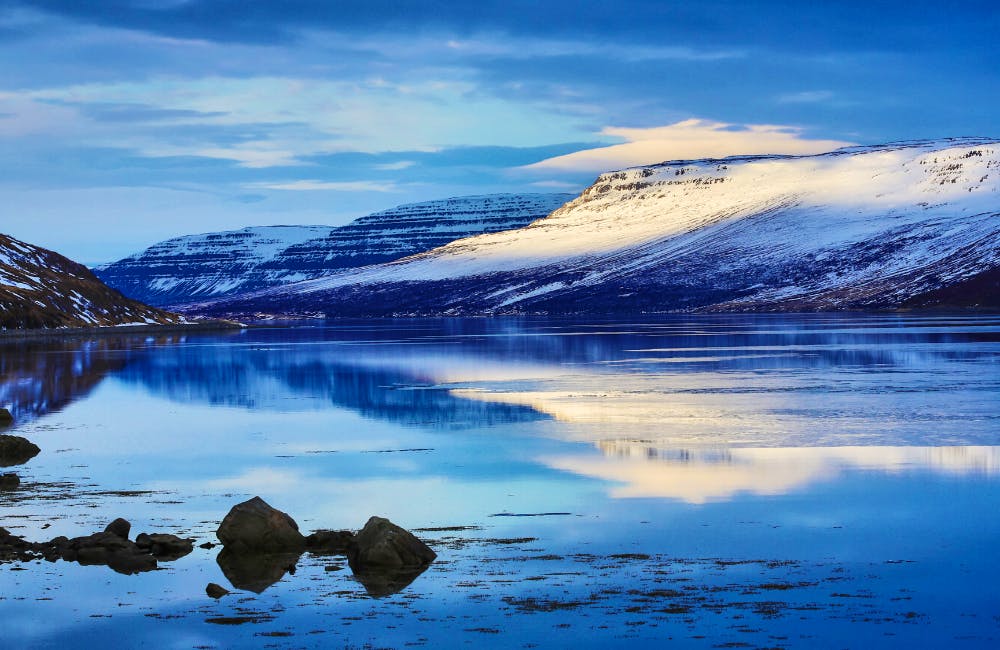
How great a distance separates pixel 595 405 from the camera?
38.5m

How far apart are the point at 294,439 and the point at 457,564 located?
15659mm

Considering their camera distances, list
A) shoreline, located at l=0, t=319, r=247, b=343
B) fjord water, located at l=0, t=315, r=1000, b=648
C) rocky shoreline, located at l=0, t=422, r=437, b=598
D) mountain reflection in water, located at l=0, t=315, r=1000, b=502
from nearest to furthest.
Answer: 1. fjord water, located at l=0, t=315, r=1000, b=648
2. rocky shoreline, located at l=0, t=422, r=437, b=598
3. mountain reflection in water, located at l=0, t=315, r=1000, b=502
4. shoreline, located at l=0, t=319, r=247, b=343

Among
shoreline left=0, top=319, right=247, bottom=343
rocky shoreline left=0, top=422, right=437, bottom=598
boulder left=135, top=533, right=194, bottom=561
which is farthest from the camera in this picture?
shoreline left=0, top=319, right=247, bottom=343

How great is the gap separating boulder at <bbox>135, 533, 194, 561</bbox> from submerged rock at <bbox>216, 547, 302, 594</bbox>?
0.54m

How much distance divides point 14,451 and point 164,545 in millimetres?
11303

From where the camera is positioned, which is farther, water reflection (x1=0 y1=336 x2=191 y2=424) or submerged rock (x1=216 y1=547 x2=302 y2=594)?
water reflection (x1=0 y1=336 x2=191 y2=424)

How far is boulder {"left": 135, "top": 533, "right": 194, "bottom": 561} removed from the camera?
1762 cm

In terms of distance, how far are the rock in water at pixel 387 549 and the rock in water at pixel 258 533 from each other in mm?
1164

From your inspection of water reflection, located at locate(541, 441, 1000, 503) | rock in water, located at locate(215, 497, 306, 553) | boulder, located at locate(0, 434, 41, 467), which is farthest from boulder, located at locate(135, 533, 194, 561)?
boulder, located at locate(0, 434, 41, 467)

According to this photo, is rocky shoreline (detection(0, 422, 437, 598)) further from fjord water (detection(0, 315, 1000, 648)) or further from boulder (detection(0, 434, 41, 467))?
boulder (detection(0, 434, 41, 467))

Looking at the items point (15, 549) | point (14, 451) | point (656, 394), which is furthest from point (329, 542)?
point (656, 394)

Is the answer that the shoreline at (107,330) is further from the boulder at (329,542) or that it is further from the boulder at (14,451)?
the boulder at (329,542)

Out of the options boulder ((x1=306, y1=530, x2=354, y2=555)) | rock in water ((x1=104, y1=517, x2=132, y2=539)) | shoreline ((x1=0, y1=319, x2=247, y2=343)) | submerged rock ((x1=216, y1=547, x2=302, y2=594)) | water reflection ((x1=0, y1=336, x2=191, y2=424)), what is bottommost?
submerged rock ((x1=216, y1=547, x2=302, y2=594))

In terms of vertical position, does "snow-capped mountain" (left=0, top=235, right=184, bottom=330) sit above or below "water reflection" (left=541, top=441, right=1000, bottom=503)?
above
